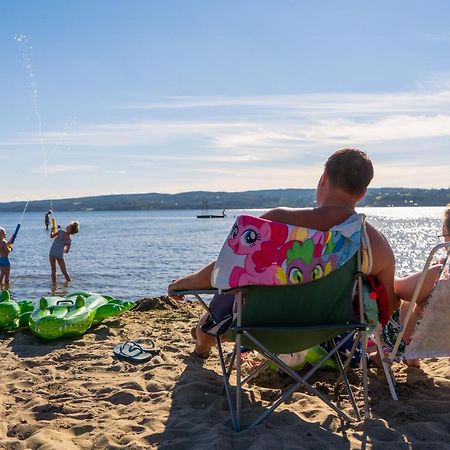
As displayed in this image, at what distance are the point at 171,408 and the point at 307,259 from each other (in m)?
1.24

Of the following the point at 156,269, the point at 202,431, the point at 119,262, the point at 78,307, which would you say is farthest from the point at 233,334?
the point at 119,262

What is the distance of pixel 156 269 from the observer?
18.0m

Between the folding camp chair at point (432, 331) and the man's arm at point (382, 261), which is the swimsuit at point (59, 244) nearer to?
the folding camp chair at point (432, 331)

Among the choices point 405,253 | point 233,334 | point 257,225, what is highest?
point 257,225

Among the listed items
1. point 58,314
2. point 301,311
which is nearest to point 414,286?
point 301,311

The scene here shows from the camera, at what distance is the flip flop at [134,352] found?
4750mm

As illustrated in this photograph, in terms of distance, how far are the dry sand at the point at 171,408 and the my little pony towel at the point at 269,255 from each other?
796mm

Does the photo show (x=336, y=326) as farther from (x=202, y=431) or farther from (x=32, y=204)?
(x=32, y=204)

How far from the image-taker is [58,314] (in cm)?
571

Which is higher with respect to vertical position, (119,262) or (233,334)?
(233,334)

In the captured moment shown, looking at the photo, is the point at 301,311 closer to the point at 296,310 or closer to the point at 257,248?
the point at 296,310

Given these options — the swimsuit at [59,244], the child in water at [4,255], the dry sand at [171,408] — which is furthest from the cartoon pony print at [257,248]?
the swimsuit at [59,244]

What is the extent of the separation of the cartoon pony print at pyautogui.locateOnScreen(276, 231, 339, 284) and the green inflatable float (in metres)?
2.95

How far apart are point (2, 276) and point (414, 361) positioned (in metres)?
10.0
